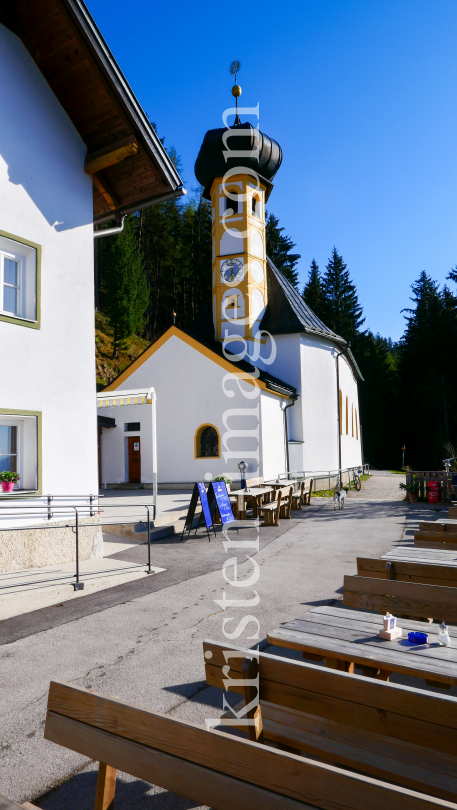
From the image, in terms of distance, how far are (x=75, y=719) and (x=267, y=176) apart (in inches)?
1014

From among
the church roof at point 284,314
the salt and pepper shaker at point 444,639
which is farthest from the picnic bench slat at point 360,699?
the church roof at point 284,314

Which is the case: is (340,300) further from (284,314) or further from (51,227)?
(51,227)

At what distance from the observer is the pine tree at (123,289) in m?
33.3

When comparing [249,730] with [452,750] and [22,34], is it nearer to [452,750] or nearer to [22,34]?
[452,750]

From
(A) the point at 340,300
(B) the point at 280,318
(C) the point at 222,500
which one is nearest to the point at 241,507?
(C) the point at 222,500

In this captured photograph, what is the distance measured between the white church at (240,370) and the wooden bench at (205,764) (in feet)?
57.4

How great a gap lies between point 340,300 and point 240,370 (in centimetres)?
3557

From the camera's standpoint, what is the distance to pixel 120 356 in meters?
33.7

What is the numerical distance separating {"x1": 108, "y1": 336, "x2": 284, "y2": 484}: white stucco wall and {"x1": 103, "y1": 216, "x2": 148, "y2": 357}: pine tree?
42.3 feet

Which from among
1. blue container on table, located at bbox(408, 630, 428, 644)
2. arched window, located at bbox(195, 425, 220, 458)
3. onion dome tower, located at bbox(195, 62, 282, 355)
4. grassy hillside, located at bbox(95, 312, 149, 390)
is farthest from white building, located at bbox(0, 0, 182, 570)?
grassy hillside, located at bbox(95, 312, 149, 390)

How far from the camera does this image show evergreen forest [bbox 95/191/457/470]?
129 ft

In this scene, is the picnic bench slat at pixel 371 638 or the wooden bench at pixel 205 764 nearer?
the wooden bench at pixel 205 764

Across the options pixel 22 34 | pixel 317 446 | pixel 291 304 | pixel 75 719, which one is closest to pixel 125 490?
pixel 317 446

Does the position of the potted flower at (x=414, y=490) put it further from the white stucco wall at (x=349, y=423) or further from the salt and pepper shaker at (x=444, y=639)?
the salt and pepper shaker at (x=444, y=639)
